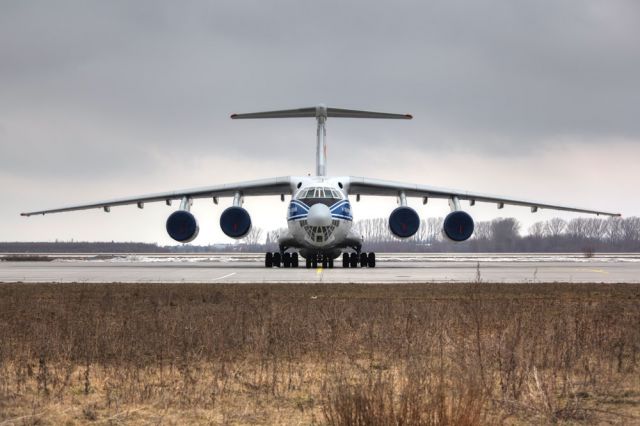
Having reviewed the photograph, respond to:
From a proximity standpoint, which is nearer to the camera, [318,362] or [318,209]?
[318,362]

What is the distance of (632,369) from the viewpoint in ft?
21.8

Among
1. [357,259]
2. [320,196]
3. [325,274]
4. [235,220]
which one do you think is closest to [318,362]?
[325,274]

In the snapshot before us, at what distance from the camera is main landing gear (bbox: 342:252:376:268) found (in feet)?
96.1

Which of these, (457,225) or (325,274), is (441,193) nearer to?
(457,225)

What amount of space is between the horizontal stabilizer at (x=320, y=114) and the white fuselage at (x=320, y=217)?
342cm

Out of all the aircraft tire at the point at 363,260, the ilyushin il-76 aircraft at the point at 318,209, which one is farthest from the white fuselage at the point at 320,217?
the aircraft tire at the point at 363,260

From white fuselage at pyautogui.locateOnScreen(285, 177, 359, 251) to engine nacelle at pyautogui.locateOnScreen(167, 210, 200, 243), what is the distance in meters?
3.65

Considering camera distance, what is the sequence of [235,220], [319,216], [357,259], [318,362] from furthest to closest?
[357,259], [235,220], [319,216], [318,362]

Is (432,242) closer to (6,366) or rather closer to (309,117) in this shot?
(309,117)

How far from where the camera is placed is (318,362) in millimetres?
7059

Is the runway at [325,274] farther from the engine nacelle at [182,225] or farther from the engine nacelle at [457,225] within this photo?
the engine nacelle at [182,225]

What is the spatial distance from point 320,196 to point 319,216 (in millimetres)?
1062

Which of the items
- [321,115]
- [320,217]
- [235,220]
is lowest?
[320,217]

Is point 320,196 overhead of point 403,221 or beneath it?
overhead
